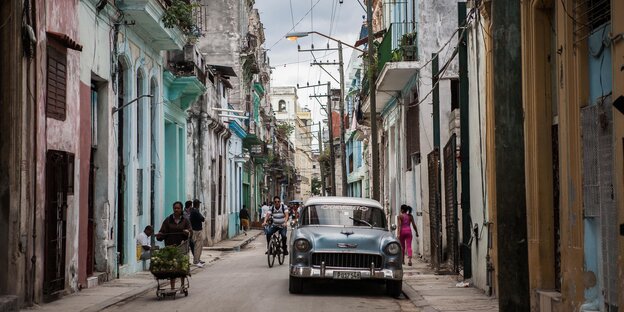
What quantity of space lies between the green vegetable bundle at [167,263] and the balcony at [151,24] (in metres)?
6.30

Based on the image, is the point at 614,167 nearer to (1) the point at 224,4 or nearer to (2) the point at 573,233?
(2) the point at 573,233

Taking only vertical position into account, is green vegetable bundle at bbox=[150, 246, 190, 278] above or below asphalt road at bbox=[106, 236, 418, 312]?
above

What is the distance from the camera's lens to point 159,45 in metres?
23.2

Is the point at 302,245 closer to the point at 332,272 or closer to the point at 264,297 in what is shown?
the point at 332,272

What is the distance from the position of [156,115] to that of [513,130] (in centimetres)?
1711

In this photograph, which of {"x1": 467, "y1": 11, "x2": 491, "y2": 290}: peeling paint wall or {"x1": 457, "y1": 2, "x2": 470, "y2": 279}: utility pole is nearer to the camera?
{"x1": 467, "y1": 11, "x2": 491, "y2": 290}: peeling paint wall

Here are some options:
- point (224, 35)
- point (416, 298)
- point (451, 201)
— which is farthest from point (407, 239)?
point (224, 35)

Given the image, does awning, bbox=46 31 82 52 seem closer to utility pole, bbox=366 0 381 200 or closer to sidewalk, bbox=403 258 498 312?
sidewalk, bbox=403 258 498 312

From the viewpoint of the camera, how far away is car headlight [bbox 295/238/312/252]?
15391mm

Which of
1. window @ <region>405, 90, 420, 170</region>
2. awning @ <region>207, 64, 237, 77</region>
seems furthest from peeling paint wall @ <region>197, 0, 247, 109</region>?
window @ <region>405, 90, 420, 170</region>

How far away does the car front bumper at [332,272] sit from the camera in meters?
15.2

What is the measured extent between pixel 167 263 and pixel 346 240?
2.91 meters

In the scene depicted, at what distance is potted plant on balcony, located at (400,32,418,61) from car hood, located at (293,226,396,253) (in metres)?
9.72

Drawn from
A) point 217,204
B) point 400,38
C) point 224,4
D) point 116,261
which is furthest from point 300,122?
point 116,261
